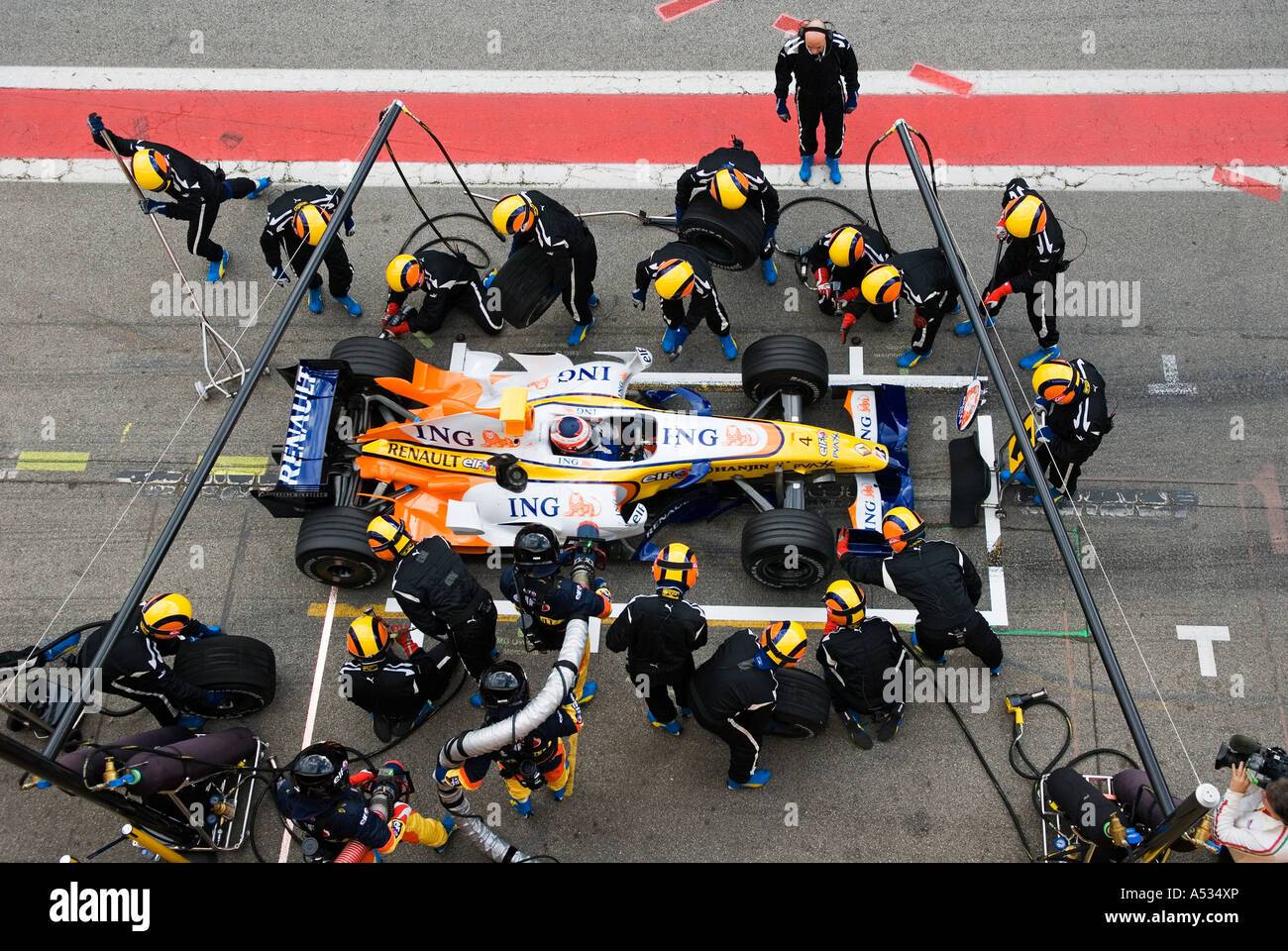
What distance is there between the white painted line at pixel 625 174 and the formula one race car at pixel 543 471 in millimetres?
3211

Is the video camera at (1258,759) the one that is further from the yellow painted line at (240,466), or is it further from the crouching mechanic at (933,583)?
the yellow painted line at (240,466)

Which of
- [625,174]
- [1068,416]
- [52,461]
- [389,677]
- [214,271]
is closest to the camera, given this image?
[389,677]

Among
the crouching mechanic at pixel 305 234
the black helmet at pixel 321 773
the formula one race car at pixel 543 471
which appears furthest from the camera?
the crouching mechanic at pixel 305 234

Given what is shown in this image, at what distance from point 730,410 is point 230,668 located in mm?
4704

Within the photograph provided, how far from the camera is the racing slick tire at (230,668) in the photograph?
26.0 ft

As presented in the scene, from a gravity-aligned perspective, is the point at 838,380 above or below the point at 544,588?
above

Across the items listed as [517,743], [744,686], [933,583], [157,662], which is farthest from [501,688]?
[933,583]

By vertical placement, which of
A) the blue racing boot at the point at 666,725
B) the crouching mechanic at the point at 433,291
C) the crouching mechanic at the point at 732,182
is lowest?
the blue racing boot at the point at 666,725

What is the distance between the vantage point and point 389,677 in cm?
764

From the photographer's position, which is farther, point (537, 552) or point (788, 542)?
point (788, 542)

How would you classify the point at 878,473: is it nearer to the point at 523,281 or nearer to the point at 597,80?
the point at 523,281

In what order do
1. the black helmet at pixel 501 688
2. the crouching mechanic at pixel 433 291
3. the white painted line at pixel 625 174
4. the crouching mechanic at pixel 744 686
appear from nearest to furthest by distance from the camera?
1. the black helmet at pixel 501 688
2. the crouching mechanic at pixel 744 686
3. the crouching mechanic at pixel 433 291
4. the white painted line at pixel 625 174

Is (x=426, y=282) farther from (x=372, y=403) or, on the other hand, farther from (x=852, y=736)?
(x=852, y=736)

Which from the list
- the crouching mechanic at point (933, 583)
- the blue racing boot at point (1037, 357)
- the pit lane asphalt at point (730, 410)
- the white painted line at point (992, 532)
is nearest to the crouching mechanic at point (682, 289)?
the pit lane asphalt at point (730, 410)
